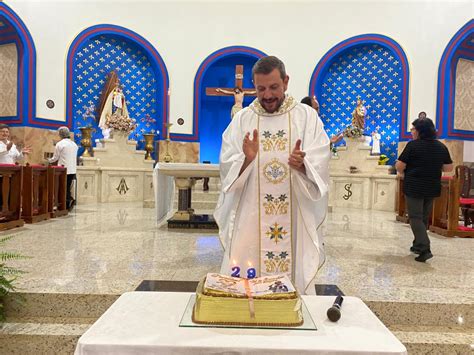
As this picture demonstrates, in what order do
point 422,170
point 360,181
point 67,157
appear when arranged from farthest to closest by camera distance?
point 360,181, point 67,157, point 422,170

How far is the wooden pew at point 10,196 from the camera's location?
5652 millimetres

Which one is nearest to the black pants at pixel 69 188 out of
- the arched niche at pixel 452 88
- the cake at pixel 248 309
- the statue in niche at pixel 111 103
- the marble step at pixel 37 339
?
A: the statue in niche at pixel 111 103

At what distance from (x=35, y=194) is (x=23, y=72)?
463 centimetres

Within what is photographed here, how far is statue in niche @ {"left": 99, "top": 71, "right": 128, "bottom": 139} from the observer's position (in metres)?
11.0

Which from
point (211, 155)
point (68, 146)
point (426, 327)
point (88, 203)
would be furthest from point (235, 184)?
point (211, 155)

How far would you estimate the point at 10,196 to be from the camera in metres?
5.85

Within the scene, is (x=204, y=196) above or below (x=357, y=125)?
below

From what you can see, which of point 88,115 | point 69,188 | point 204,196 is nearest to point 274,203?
point 204,196

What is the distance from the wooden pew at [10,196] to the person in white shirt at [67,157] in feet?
6.85

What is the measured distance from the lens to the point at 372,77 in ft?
38.5

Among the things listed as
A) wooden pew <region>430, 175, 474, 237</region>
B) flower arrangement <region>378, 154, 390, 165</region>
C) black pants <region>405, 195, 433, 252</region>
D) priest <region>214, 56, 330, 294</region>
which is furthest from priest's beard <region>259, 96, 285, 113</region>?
flower arrangement <region>378, 154, 390, 165</region>

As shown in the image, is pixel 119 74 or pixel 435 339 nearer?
pixel 435 339

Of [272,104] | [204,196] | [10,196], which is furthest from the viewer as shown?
[204,196]

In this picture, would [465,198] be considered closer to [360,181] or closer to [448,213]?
[448,213]
